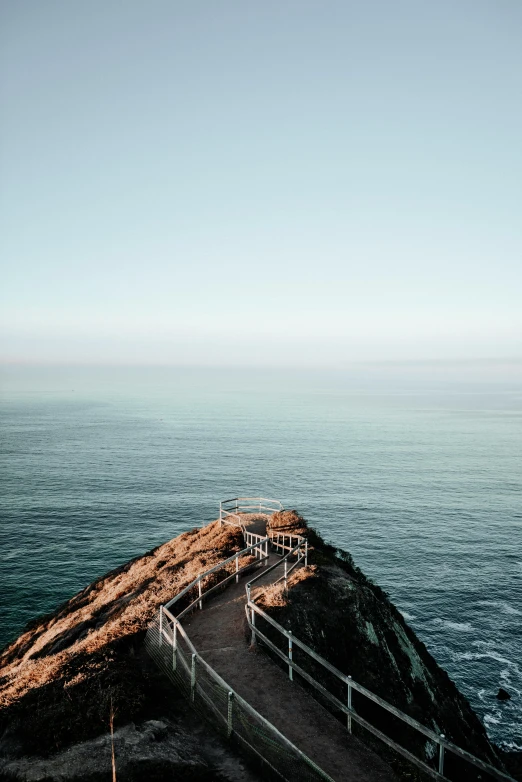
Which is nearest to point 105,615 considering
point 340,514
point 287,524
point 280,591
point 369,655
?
point 280,591

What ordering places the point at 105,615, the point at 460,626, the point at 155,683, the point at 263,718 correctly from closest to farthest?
1. the point at 263,718
2. the point at 155,683
3. the point at 105,615
4. the point at 460,626

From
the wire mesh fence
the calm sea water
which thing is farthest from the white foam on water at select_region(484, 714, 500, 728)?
the wire mesh fence

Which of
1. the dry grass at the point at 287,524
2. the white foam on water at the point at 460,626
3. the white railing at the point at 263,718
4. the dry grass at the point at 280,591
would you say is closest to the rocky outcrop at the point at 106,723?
the white railing at the point at 263,718

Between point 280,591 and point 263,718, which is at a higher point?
point 263,718

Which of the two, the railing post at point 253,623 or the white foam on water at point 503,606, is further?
the white foam on water at point 503,606

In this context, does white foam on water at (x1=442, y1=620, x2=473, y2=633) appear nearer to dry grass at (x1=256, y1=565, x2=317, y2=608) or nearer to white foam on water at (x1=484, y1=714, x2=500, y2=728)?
white foam on water at (x1=484, y1=714, x2=500, y2=728)

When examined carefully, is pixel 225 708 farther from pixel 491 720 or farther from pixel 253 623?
pixel 491 720

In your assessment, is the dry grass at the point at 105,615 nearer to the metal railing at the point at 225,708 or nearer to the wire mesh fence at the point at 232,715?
the metal railing at the point at 225,708
